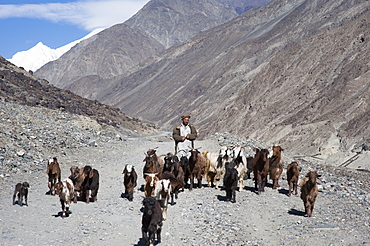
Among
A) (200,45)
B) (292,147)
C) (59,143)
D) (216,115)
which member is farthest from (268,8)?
(59,143)

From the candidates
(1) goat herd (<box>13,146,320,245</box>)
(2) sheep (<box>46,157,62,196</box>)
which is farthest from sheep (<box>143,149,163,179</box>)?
(2) sheep (<box>46,157,62,196</box>)

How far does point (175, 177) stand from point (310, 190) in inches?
163

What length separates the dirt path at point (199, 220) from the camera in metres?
10.1

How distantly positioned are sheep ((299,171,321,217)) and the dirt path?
0.40 meters

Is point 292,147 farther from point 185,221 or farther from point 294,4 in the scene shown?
point 294,4

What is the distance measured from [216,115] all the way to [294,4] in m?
67.2

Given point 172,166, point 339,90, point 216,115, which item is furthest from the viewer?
point 216,115

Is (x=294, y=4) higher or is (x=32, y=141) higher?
(x=294, y=4)

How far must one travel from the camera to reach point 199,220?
1184 centimetres

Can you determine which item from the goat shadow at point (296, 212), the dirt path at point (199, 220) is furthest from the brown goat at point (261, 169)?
the goat shadow at point (296, 212)

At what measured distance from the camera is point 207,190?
15.4 m

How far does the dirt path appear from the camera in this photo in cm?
1013

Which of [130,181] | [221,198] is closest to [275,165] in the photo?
[221,198]

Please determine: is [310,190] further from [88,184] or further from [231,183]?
[88,184]
